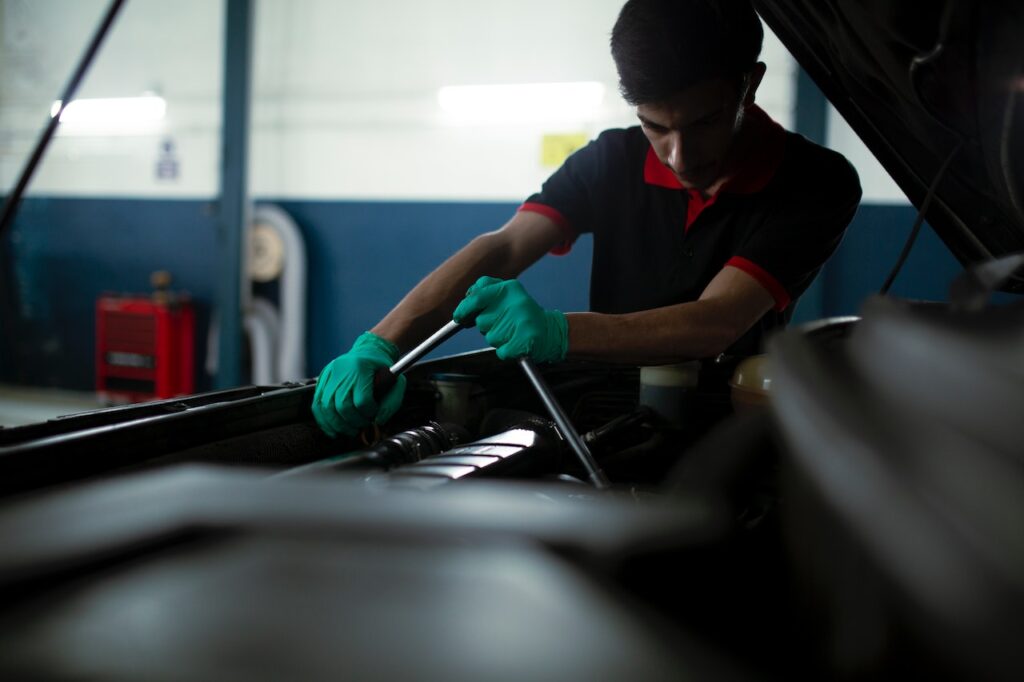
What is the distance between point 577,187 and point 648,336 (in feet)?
1.97

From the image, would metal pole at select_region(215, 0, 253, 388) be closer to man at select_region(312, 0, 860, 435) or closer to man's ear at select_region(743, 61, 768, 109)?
man at select_region(312, 0, 860, 435)

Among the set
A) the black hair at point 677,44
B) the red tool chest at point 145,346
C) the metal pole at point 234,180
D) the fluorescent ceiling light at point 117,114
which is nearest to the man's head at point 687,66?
the black hair at point 677,44

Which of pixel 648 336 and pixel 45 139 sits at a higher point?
pixel 45 139

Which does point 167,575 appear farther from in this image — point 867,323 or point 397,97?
point 397,97

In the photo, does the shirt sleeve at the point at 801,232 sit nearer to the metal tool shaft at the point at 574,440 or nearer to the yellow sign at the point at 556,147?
the metal tool shaft at the point at 574,440

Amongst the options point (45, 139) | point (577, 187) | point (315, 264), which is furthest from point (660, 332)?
point (315, 264)

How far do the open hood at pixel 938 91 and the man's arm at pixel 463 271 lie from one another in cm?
62

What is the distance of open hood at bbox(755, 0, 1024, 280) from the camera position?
2.06 ft

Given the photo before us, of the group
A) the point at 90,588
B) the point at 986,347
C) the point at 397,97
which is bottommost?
the point at 90,588

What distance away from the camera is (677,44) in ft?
3.80

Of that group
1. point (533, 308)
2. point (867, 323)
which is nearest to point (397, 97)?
point (533, 308)

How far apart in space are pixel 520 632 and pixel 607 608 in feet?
0.13

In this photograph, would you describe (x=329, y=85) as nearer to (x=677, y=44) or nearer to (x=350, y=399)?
(x=677, y=44)

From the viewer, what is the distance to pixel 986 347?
364 mm
